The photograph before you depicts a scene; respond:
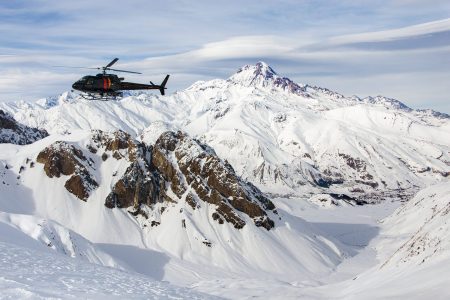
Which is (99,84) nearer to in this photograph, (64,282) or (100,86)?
(100,86)

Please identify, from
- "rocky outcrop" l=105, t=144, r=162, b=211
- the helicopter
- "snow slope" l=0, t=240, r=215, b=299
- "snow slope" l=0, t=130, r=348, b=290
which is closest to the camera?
"snow slope" l=0, t=240, r=215, b=299

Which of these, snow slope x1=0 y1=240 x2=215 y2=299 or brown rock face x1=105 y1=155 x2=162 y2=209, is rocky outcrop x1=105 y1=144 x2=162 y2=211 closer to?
brown rock face x1=105 y1=155 x2=162 y2=209

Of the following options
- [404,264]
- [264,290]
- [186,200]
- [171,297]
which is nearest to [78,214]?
[186,200]

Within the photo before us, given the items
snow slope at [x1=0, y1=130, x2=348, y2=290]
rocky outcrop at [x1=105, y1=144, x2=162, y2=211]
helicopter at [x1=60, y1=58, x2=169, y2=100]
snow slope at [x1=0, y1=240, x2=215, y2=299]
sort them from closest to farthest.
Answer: snow slope at [x1=0, y1=240, x2=215, y2=299]
helicopter at [x1=60, y1=58, x2=169, y2=100]
snow slope at [x1=0, y1=130, x2=348, y2=290]
rocky outcrop at [x1=105, y1=144, x2=162, y2=211]

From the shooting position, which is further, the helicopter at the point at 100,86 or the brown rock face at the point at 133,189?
the brown rock face at the point at 133,189

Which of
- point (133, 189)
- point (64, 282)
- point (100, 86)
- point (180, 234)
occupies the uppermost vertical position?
point (100, 86)

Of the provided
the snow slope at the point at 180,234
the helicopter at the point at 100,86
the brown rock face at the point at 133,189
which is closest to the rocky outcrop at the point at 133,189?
the brown rock face at the point at 133,189

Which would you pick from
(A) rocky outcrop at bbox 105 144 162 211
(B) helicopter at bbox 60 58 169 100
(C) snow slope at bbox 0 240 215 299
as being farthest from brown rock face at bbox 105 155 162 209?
(C) snow slope at bbox 0 240 215 299

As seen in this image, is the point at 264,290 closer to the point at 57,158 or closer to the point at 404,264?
the point at 404,264

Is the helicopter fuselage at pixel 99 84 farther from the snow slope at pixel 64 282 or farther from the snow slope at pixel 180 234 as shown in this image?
the snow slope at pixel 180 234

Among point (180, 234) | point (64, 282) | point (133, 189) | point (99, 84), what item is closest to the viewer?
point (64, 282)

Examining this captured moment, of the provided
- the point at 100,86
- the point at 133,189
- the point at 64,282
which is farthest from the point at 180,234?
the point at 64,282

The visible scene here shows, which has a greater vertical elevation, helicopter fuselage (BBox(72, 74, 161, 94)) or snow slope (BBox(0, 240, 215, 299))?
helicopter fuselage (BBox(72, 74, 161, 94))

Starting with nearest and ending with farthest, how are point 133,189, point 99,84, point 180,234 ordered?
point 99,84 → point 180,234 → point 133,189
